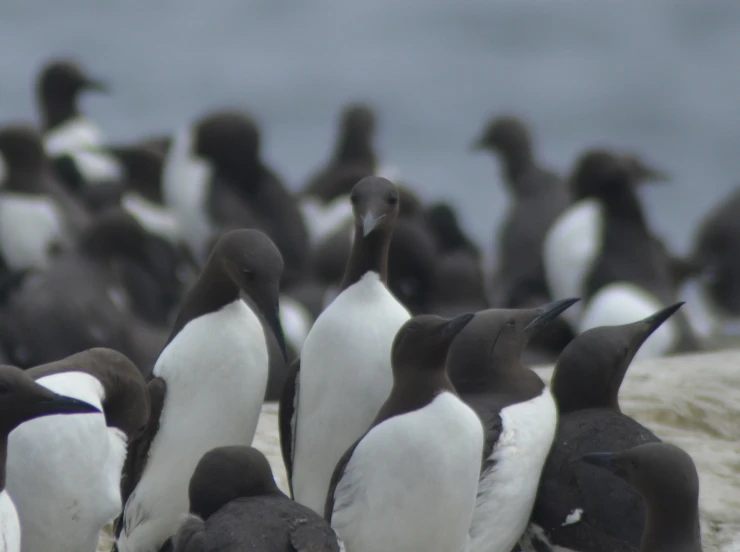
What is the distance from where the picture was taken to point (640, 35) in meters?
38.8

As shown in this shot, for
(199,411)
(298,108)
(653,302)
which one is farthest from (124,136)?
(199,411)

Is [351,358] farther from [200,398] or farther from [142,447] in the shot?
[142,447]

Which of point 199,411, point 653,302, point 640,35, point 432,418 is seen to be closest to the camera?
point 432,418

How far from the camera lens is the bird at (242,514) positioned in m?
5.37

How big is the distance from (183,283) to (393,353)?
8079 millimetres

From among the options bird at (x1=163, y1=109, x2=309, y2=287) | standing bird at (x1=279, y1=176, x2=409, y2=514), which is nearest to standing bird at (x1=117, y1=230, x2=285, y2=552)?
standing bird at (x1=279, y1=176, x2=409, y2=514)

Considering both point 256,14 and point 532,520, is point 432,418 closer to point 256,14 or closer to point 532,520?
point 532,520

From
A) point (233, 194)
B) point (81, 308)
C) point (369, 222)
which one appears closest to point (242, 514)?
point (369, 222)

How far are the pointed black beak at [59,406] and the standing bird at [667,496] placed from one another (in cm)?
199

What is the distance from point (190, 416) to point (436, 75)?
31661mm

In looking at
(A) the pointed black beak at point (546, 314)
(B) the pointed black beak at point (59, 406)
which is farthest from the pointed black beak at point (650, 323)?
(B) the pointed black beak at point (59, 406)

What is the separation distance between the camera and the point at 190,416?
6.86 meters

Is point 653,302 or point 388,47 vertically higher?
point 653,302

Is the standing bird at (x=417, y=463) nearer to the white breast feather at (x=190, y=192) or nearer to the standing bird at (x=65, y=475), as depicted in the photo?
the standing bird at (x=65, y=475)
